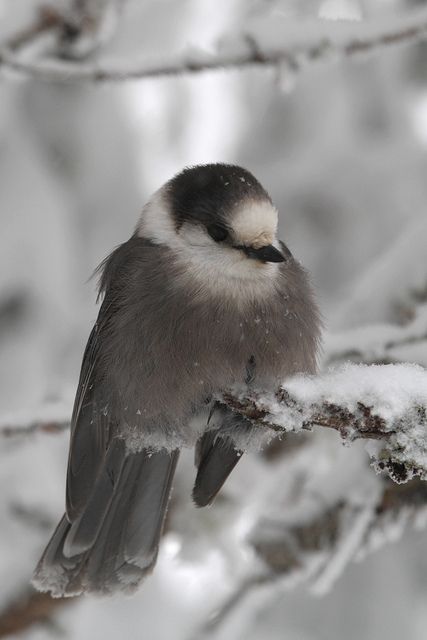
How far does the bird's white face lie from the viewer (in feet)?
8.52

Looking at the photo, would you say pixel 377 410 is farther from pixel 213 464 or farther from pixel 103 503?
pixel 103 503

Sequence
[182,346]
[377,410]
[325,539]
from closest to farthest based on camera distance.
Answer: [377,410]
[182,346]
[325,539]

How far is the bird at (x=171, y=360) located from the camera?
2.58 metres

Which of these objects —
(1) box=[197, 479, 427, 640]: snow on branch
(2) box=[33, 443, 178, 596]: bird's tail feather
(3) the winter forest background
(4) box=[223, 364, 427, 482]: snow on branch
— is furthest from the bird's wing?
(4) box=[223, 364, 427, 482]: snow on branch

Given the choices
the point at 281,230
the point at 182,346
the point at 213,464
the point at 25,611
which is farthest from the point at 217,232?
the point at 281,230

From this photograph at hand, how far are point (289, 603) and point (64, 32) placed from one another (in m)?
3.37

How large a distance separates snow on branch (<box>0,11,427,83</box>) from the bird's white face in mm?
654

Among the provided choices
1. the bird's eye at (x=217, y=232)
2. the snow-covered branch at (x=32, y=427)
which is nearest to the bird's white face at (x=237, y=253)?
the bird's eye at (x=217, y=232)

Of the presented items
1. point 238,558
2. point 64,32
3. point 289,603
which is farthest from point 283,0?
point 289,603

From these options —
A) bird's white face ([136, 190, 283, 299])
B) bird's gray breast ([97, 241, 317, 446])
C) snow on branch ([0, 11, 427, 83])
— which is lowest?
bird's gray breast ([97, 241, 317, 446])

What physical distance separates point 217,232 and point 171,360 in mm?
423

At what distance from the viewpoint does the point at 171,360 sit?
2.58 metres

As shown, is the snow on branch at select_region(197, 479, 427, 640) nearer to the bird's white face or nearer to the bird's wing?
the bird's wing

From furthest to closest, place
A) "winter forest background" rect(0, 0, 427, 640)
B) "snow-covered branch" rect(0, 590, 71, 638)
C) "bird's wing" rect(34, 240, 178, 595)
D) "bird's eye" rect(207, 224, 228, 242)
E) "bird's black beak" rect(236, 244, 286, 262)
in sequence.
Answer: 1. "snow-covered branch" rect(0, 590, 71, 638)
2. "winter forest background" rect(0, 0, 427, 640)
3. "bird's wing" rect(34, 240, 178, 595)
4. "bird's eye" rect(207, 224, 228, 242)
5. "bird's black beak" rect(236, 244, 286, 262)
